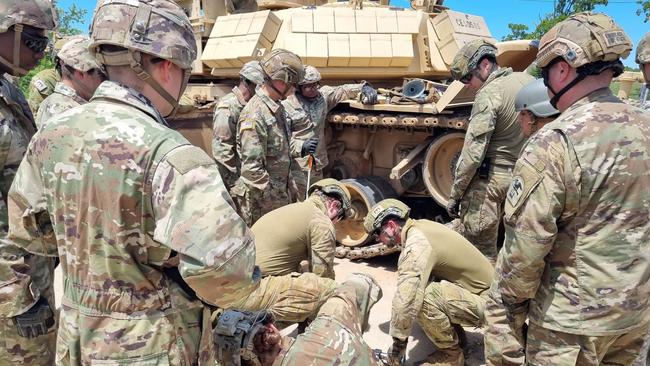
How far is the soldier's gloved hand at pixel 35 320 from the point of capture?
2.55 meters

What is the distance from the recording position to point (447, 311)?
150 inches

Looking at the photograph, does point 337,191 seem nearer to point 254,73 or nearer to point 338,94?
point 254,73

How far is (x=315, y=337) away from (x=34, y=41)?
7.05 ft

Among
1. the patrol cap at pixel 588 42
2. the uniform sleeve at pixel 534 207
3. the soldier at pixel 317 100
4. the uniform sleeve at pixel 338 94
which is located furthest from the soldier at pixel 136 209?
the uniform sleeve at pixel 338 94

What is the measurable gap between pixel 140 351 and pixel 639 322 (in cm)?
221

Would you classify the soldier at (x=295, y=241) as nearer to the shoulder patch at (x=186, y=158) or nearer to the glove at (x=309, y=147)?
the glove at (x=309, y=147)

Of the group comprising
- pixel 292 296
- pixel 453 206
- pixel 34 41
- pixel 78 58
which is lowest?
pixel 292 296

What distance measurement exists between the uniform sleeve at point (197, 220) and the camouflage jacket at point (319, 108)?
16.2 feet

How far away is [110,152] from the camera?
1.68 metres

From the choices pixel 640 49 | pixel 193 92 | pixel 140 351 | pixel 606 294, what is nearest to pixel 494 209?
pixel 640 49

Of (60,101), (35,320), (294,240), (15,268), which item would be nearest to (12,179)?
(15,268)

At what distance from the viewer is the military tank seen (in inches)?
245

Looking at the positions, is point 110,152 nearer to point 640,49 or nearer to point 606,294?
point 606,294

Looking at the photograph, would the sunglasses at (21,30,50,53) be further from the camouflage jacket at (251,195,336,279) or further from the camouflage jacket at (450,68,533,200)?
the camouflage jacket at (450,68,533,200)
